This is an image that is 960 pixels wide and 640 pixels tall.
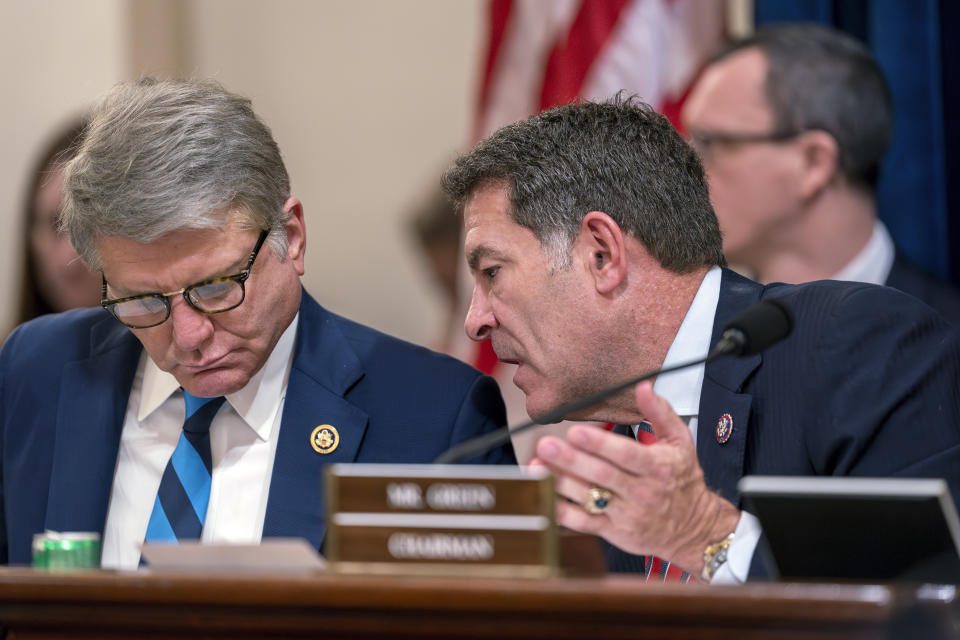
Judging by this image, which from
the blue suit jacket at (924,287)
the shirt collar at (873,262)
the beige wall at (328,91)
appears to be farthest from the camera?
the beige wall at (328,91)

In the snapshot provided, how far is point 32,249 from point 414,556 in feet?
9.83

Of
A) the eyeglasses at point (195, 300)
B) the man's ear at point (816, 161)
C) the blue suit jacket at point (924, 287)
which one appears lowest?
the blue suit jacket at point (924, 287)

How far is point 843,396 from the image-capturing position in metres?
1.83

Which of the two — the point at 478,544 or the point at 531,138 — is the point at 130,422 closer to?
the point at 531,138

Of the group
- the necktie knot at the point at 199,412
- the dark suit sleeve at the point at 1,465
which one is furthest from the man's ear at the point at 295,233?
the dark suit sleeve at the point at 1,465

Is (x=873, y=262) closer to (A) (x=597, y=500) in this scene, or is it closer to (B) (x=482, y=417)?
(B) (x=482, y=417)

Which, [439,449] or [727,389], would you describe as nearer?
[727,389]

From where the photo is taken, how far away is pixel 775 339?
5.31 feet

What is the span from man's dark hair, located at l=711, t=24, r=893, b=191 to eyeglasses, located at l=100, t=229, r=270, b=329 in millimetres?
2073

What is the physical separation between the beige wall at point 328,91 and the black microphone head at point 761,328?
2.80m

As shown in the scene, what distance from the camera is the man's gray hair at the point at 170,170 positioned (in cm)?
199

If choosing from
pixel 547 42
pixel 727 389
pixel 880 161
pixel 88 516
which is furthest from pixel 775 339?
pixel 547 42

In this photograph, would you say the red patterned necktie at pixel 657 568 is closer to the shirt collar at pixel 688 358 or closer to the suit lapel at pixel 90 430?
the shirt collar at pixel 688 358

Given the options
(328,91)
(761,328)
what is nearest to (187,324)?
(761,328)
